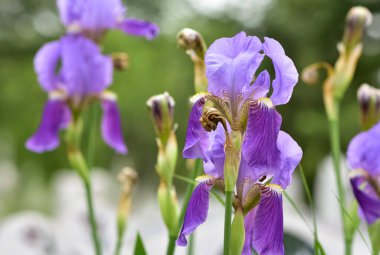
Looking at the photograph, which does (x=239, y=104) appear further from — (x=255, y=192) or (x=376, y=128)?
(x=376, y=128)

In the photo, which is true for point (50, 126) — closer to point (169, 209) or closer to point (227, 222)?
point (169, 209)

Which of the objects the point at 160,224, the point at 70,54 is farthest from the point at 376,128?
the point at 160,224

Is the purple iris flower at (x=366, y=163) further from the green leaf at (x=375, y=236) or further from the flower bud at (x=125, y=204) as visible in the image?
the flower bud at (x=125, y=204)

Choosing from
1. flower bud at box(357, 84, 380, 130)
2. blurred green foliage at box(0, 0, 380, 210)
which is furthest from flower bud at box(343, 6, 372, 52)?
blurred green foliage at box(0, 0, 380, 210)

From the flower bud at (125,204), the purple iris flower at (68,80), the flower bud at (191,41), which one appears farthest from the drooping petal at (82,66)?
the flower bud at (191,41)

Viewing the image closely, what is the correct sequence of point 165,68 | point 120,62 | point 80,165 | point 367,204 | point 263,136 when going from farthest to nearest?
point 165,68, point 120,62, point 80,165, point 367,204, point 263,136

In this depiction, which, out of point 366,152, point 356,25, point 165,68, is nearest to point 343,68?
point 356,25
